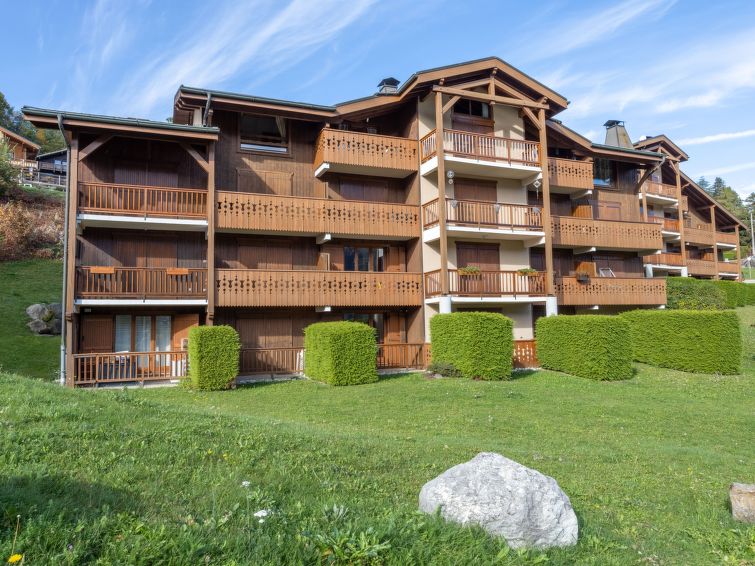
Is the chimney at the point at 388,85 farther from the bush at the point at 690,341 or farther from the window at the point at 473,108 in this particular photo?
the bush at the point at 690,341

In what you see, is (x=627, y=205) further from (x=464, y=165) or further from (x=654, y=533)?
(x=654, y=533)

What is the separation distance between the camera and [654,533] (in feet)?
17.6

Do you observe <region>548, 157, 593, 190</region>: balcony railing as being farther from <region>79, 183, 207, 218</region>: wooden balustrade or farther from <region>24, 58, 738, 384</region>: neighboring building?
<region>79, 183, 207, 218</region>: wooden balustrade

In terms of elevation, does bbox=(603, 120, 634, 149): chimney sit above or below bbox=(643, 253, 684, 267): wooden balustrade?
above

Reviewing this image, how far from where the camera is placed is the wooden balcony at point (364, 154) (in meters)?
19.8

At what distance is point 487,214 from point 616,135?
19345 millimetres

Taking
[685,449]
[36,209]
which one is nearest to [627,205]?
[685,449]

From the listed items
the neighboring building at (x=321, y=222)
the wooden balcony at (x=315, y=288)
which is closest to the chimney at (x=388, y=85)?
the neighboring building at (x=321, y=222)

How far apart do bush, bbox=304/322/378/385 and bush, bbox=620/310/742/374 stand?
1008 cm

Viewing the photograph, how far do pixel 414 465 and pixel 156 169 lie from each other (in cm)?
1674

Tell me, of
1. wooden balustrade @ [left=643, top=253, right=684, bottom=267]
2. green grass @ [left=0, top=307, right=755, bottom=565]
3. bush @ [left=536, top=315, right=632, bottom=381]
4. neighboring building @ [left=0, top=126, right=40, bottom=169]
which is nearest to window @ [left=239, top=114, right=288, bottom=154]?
green grass @ [left=0, top=307, right=755, bottom=565]

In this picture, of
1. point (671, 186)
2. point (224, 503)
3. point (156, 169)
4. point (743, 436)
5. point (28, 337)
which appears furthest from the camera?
point (671, 186)

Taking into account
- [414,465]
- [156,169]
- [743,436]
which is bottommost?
[743,436]

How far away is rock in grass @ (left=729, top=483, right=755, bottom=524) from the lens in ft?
18.7
